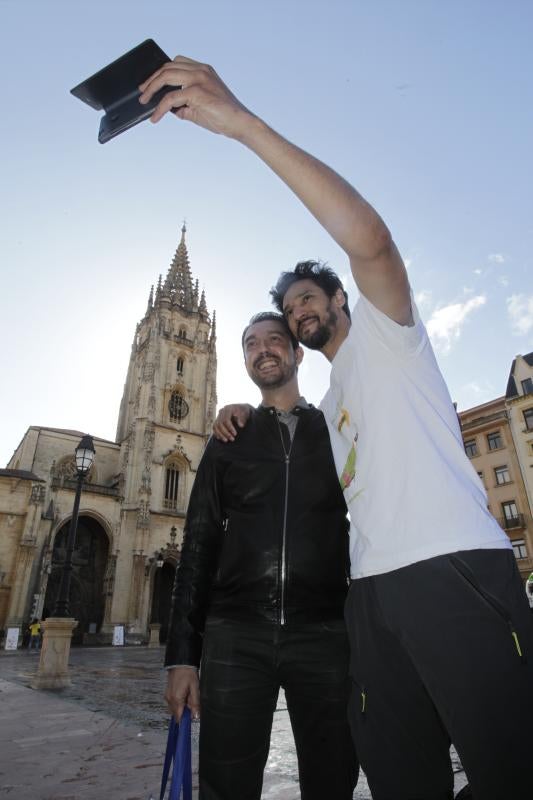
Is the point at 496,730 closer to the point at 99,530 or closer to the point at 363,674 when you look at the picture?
the point at 363,674

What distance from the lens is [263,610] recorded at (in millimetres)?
1957

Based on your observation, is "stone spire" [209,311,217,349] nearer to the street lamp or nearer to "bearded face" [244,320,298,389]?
the street lamp

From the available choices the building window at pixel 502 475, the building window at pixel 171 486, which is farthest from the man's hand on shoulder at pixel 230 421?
the building window at pixel 171 486

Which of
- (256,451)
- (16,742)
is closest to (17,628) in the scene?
(16,742)

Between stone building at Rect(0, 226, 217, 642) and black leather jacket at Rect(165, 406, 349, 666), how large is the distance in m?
27.8

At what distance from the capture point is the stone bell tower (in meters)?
30.2

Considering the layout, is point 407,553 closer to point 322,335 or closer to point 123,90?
point 322,335

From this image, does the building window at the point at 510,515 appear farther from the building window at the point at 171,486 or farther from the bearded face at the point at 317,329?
the bearded face at the point at 317,329

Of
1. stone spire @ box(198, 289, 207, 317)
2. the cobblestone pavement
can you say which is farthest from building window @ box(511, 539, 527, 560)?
stone spire @ box(198, 289, 207, 317)

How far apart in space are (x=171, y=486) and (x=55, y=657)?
987 inches

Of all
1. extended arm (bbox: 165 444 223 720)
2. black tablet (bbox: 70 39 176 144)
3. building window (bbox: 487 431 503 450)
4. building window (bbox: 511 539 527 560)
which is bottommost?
extended arm (bbox: 165 444 223 720)

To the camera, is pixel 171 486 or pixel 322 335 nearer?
pixel 322 335

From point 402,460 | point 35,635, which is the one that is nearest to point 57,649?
point 402,460

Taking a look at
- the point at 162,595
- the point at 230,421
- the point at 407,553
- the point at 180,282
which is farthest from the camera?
the point at 180,282
